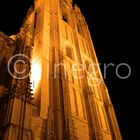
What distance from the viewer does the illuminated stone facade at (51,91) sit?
1009cm

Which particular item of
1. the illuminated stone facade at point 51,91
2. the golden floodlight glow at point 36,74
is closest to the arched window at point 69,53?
the illuminated stone facade at point 51,91

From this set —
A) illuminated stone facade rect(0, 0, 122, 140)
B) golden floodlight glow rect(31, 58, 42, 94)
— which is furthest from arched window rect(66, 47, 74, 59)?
golden floodlight glow rect(31, 58, 42, 94)

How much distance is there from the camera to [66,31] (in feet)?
75.6

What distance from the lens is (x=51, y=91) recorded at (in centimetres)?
1462

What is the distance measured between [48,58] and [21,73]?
5694 millimetres

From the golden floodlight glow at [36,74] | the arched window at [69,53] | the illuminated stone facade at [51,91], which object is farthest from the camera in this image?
the arched window at [69,53]

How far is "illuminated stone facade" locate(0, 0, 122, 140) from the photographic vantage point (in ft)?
33.1

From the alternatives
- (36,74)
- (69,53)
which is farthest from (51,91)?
(69,53)

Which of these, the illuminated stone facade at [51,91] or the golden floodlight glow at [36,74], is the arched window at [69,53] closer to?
the illuminated stone facade at [51,91]

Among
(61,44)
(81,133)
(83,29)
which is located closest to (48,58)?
(61,44)

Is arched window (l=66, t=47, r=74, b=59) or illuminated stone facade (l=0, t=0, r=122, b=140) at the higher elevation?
arched window (l=66, t=47, r=74, b=59)

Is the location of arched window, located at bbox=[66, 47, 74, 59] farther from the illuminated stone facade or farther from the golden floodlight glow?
the golden floodlight glow

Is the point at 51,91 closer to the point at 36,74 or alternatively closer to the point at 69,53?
the point at 36,74

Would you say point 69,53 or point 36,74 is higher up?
point 69,53
